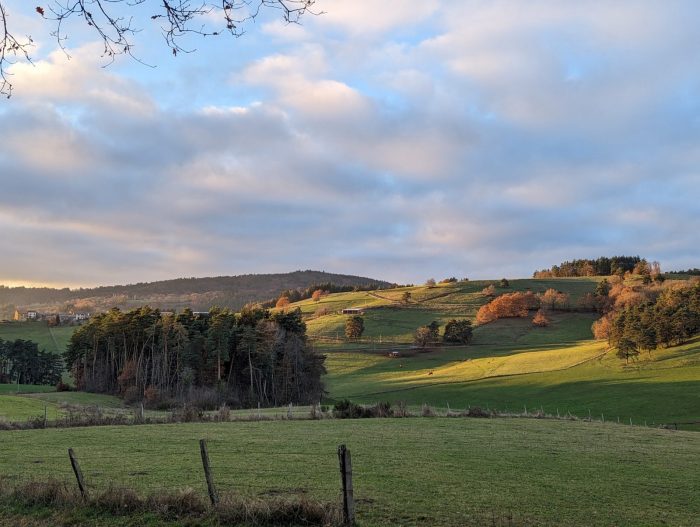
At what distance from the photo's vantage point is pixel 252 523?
9227 millimetres

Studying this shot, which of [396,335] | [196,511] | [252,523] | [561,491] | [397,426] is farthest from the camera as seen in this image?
[396,335]

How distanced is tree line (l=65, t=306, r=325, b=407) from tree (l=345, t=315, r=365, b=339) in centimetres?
5238

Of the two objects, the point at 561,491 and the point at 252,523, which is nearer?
the point at 252,523

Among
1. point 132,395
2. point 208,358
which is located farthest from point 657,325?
point 132,395

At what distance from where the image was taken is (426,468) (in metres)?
17.2

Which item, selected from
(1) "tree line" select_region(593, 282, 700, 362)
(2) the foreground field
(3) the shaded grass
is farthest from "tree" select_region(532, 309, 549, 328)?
(2) the foreground field

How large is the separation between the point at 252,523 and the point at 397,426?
82.2 ft

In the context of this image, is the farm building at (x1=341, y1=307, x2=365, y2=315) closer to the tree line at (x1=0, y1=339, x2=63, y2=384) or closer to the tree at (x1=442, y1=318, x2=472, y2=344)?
the tree at (x1=442, y1=318, x2=472, y2=344)

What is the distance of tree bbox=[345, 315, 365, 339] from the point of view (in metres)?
146

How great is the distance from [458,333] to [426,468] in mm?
120875

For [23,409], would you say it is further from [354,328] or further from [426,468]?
[354,328]

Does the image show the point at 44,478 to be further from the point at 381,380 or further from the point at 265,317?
the point at 381,380

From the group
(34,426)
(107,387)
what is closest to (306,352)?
(107,387)

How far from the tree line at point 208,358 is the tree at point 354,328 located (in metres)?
52.4
